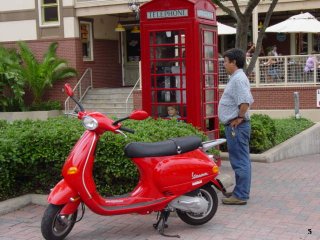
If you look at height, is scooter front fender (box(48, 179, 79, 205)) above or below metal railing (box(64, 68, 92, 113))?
below

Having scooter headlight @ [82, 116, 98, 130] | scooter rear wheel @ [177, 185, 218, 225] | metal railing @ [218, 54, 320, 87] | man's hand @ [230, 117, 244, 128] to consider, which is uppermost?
metal railing @ [218, 54, 320, 87]

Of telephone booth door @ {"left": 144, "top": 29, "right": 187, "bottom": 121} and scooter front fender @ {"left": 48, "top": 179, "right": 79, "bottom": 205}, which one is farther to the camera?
telephone booth door @ {"left": 144, "top": 29, "right": 187, "bottom": 121}

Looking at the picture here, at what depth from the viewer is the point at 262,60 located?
17750mm

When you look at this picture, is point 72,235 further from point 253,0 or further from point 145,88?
point 253,0

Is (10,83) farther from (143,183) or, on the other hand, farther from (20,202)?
(143,183)

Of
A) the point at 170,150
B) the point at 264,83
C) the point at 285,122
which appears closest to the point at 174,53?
the point at 170,150

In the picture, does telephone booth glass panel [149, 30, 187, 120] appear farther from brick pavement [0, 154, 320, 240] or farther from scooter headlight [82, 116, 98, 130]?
scooter headlight [82, 116, 98, 130]

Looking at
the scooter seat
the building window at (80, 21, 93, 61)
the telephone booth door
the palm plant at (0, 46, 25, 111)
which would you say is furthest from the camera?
the building window at (80, 21, 93, 61)

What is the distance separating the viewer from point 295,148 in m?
11.6

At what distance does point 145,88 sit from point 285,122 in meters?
6.36

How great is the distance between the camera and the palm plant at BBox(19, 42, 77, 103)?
65.9 feet

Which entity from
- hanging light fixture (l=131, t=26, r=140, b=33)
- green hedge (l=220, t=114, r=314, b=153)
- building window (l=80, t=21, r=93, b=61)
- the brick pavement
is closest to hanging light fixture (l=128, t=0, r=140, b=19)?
hanging light fixture (l=131, t=26, r=140, b=33)

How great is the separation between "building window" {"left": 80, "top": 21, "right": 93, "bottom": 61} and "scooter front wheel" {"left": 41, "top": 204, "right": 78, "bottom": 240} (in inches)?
652

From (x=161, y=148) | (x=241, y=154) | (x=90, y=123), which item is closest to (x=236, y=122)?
(x=241, y=154)
